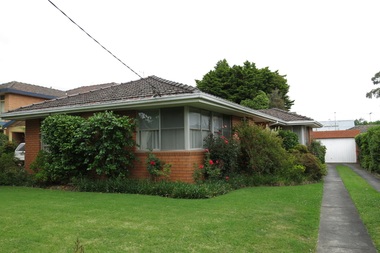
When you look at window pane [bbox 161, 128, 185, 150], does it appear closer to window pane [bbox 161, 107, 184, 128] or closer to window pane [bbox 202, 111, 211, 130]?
window pane [bbox 161, 107, 184, 128]

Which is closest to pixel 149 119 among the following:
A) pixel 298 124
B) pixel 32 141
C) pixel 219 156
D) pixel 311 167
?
pixel 219 156

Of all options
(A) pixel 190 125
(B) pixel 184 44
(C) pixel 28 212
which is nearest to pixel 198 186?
(A) pixel 190 125

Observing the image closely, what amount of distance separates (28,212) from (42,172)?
5218 millimetres

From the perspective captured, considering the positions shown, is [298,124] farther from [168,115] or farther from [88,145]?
[88,145]

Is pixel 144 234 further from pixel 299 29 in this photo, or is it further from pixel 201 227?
pixel 299 29

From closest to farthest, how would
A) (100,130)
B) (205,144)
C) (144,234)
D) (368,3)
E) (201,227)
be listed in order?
(144,234) < (201,227) < (368,3) < (100,130) < (205,144)

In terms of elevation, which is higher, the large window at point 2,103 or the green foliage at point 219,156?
the large window at point 2,103

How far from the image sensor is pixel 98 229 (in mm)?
5930

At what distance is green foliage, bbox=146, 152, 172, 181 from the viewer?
10.8 meters

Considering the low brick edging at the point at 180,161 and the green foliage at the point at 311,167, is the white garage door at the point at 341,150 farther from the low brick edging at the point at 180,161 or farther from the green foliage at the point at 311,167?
the low brick edging at the point at 180,161

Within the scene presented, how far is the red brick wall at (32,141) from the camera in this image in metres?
14.4

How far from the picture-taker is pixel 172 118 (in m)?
11.4

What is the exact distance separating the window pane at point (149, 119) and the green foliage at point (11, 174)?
216 inches

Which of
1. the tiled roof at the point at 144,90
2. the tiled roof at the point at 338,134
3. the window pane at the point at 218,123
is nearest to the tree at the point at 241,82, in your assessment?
the tiled roof at the point at 338,134
